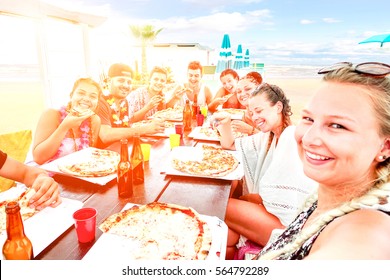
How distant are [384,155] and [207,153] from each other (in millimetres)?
1272

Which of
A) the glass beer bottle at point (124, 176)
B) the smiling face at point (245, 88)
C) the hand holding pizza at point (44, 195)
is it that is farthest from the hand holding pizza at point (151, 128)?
the smiling face at point (245, 88)

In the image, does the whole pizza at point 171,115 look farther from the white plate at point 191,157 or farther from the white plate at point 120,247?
the white plate at point 120,247

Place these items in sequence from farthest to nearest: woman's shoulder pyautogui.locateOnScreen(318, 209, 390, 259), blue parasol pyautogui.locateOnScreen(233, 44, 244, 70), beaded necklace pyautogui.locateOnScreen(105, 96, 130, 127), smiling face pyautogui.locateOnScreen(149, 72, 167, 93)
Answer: blue parasol pyautogui.locateOnScreen(233, 44, 244, 70), smiling face pyautogui.locateOnScreen(149, 72, 167, 93), beaded necklace pyautogui.locateOnScreen(105, 96, 130, 127), woman's shoulder pyautogui.locateOnScreen(318, 209, 390, 259)

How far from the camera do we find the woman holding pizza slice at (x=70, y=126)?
1.84m

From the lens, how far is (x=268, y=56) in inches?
1022

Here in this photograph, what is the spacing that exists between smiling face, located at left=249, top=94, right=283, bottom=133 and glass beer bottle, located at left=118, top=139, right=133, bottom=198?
1.10 meters

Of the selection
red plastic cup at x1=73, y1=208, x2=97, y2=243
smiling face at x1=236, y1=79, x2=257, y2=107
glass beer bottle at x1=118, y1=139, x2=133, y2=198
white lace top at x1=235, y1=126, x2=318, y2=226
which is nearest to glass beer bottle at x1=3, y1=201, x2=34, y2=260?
red plastic cup at x1=73, y1=208, x2=97, y2=243

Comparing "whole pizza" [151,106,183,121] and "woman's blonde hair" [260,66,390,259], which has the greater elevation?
"woman's blonde hair" [260,66,390,259]

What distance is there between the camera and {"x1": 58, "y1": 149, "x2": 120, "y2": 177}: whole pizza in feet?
4.73

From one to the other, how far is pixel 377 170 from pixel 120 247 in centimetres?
90

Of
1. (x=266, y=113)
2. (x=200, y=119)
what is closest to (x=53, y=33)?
(x=200, y=119)

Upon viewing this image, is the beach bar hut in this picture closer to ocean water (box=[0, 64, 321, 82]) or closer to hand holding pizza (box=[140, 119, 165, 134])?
hand holding pizza (box=[140, 119, 165, 134])

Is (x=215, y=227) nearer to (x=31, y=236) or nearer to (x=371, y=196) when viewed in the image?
(x=371, y=196)

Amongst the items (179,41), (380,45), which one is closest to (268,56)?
(179,41)
